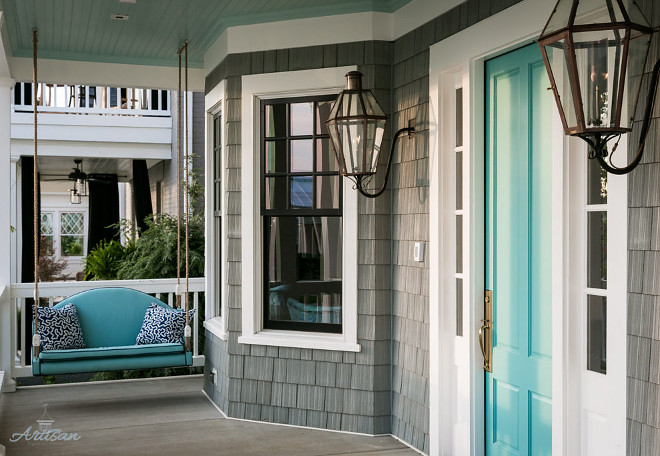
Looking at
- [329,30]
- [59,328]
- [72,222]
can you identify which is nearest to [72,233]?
[72,222]

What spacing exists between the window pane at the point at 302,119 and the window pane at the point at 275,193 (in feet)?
1.11

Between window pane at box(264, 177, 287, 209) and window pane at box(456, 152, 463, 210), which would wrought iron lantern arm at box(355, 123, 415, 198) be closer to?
window pane at box(456, 152, 463, 210)

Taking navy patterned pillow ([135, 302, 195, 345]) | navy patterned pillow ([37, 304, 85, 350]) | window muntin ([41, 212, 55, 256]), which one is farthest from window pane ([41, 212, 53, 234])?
navy patterned pillow ([135, 302, 195, 345])

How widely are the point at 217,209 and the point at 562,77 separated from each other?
155 inches

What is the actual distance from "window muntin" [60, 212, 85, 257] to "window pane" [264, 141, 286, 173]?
15.1m

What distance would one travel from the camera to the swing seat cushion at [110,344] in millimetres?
5492

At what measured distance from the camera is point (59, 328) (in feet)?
18.9

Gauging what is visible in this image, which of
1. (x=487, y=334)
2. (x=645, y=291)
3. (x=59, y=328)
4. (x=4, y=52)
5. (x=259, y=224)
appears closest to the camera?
(x=645, y=291)

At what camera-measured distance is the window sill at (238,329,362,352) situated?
485 centimetres

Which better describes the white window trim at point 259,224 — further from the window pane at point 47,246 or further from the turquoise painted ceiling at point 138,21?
the window pane at point 47,246

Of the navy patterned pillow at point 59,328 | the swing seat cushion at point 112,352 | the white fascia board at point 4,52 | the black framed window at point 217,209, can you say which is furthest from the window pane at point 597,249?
the navy patterned pillow at point 59,328

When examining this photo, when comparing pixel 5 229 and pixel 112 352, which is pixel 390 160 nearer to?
pixel 112 352

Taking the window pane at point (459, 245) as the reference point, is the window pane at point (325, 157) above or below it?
above

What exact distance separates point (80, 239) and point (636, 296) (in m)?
18.5
